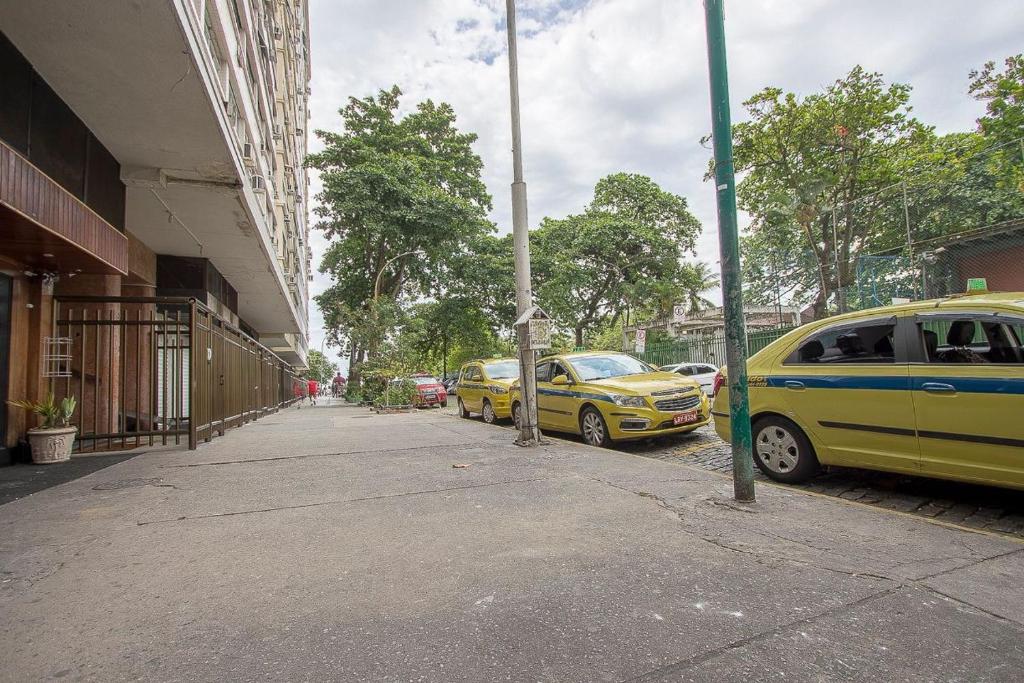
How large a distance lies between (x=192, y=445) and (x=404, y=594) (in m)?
6.95

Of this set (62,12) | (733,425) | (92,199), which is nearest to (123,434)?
(92,199)

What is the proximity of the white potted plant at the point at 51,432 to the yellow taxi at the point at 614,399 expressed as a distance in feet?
20.3

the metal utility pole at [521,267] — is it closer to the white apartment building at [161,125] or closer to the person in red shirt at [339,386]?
the white apartment building at [161,125]

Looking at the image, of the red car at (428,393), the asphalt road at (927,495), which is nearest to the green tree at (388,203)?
the red car at (428,393)

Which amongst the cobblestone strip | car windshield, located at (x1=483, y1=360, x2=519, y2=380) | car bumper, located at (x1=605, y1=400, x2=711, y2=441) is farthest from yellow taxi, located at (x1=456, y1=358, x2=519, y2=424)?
the cobblestone strip

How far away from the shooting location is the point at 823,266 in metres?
15.3

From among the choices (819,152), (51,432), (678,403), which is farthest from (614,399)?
(819,152)

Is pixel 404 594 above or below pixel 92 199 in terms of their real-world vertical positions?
below

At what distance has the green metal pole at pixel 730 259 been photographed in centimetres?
459

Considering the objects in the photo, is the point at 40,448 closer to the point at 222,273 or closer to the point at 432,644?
the point at 432,644

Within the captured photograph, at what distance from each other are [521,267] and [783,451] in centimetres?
442

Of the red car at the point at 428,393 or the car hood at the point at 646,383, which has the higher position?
the car hood at the point at 646,383

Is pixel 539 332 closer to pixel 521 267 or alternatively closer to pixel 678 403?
pixel 521 267

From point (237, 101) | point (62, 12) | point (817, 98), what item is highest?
point (817, 98)
